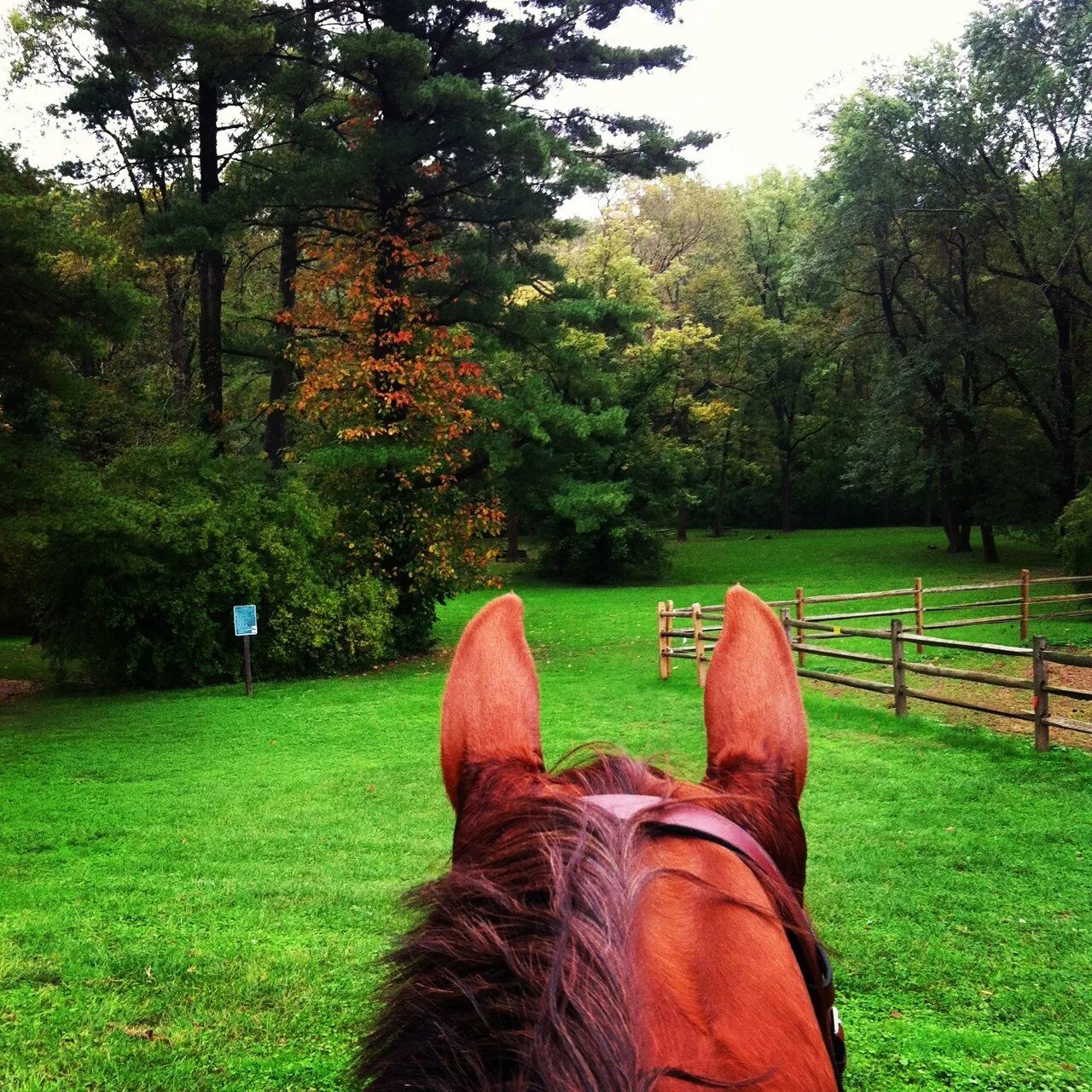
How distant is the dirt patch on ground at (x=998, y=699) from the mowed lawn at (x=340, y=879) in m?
0.49

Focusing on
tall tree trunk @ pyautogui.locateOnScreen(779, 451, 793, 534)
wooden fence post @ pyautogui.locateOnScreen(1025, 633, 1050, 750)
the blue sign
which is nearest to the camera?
wooden fence post @ pyautogui.locateOnScreen(1025, 633, 1050, 750)

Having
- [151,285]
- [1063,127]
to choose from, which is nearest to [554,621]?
[151,285]

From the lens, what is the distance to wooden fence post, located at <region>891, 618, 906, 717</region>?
811 cm

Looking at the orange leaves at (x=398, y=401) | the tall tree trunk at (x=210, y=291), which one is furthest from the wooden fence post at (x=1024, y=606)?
the tall tree trunk at (x=210, y=291)

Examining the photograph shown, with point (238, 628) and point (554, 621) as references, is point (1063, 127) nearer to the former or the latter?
point (554, 621)

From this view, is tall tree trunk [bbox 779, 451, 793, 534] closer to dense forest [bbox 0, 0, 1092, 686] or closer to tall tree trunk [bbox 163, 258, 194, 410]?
dense forest [bbox 0, 0, 1092, 686]

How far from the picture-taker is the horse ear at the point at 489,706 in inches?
39.5

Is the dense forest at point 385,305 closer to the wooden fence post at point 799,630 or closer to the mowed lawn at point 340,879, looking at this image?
the mowed lawn at point 340,879

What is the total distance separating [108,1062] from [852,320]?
25.4 meters

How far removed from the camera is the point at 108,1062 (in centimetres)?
279

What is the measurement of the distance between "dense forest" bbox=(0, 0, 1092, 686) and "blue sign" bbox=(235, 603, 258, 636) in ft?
3.16

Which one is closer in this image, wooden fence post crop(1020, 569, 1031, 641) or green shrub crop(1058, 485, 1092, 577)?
wooden fence post crop(1020, 569, 1031, 641)

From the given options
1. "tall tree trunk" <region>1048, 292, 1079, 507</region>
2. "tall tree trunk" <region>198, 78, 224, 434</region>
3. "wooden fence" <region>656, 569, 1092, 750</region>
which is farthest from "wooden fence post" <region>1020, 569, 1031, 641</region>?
"tall tree trunk" <region>198, 78, 224, 434</region>

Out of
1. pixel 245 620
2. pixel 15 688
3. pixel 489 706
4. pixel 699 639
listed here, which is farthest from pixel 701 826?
pixel 15 688
